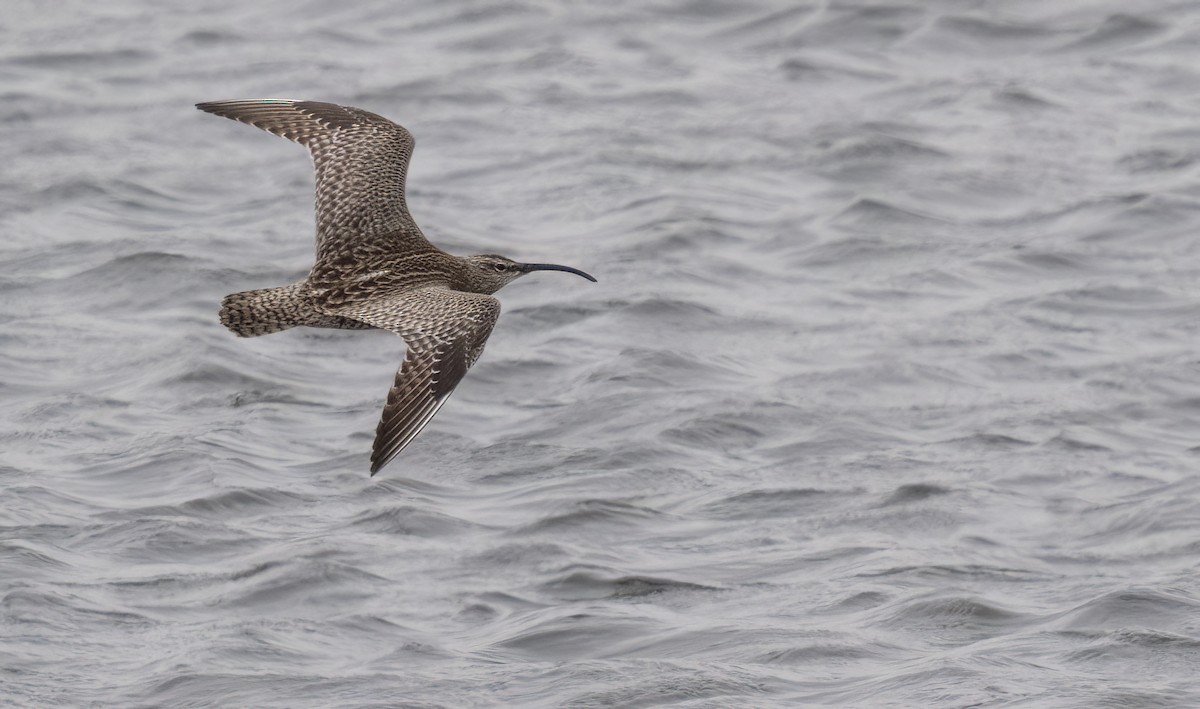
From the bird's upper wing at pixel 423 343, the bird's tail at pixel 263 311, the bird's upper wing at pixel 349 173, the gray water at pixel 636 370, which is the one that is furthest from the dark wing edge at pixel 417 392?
the gray water at pixel 636 370

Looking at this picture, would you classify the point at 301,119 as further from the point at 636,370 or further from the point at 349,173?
the point at 636,370

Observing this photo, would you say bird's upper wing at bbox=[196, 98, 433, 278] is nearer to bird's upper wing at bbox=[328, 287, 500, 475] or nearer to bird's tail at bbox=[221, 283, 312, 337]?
bird's tail at bbox=[221, 283, 312, 337]

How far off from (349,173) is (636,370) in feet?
20.0

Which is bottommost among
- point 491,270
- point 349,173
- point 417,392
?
point 491,270

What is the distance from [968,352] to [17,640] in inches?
297

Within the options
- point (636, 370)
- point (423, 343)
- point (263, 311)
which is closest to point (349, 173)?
point (263, 311)

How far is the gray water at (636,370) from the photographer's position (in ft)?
46.5

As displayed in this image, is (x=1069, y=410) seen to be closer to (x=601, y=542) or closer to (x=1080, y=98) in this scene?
(x=601, y=542)

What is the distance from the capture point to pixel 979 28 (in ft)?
77.3

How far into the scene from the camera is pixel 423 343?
1030 cm

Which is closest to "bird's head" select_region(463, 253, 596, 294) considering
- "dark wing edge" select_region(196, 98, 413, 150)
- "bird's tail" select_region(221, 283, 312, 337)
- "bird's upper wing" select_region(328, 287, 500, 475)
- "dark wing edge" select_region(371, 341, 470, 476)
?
"bird's upper wing" select_region(328, 287, 500, 475)

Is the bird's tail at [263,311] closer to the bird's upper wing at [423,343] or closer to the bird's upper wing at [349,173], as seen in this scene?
the bird's upper wing at [423,343]

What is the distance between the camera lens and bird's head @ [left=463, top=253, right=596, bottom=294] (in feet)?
38.7

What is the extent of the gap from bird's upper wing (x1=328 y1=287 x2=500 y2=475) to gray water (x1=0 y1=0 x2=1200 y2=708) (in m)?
3.33
